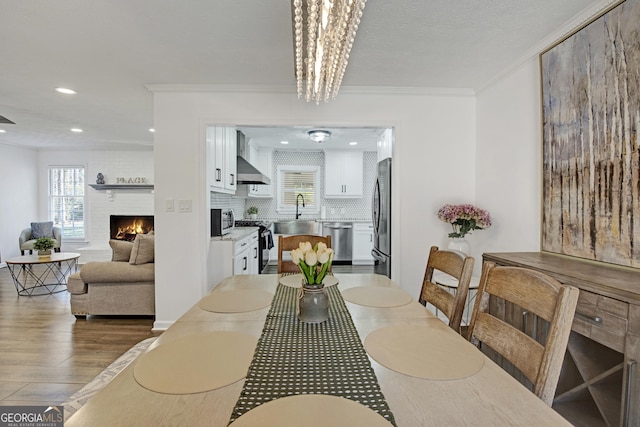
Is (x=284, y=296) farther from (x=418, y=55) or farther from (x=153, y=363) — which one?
(x=418, y=55)

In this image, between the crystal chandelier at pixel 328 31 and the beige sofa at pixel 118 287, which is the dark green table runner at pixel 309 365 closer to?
the crystal chandelier at pixel 328 31

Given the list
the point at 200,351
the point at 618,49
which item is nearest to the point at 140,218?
the point at 200,351

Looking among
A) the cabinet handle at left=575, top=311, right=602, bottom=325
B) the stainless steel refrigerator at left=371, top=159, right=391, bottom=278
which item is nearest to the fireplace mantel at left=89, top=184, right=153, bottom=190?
the stainless steel refrigerator at left=371, top=159, right=391, bottom=278

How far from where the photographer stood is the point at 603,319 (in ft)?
4.03

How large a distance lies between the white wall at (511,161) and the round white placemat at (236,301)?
1.95 m

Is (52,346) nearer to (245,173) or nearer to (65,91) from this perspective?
(65,91)

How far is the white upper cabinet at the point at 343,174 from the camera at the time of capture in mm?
6504

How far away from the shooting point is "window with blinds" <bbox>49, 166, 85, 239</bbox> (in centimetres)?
681

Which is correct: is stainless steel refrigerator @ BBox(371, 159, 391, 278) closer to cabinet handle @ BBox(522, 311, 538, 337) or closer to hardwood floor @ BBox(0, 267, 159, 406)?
cabinet handle @ BBox(522, 311, 538, 337)

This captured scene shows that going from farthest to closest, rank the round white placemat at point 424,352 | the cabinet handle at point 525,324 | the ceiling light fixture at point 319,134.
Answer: the ceiling light fixture at point 319,134, the cabinet handle at point 525,324, the round white placemat at point 424,352

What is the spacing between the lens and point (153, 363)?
0.93 meters

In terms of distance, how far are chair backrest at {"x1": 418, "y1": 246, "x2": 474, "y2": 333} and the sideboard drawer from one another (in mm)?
438

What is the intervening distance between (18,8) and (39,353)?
8.16 ft

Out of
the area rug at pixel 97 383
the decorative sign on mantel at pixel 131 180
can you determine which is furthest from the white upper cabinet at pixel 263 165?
the area rug at pixel 97 383
